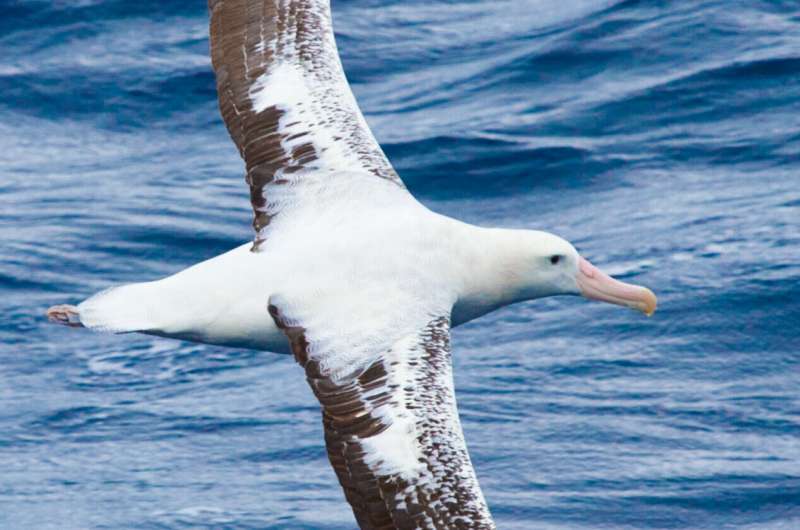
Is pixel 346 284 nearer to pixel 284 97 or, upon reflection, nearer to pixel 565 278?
pixel 565 278

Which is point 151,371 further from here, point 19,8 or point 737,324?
point 19,8

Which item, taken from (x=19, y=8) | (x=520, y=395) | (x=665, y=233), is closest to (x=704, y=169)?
(x=665, y=233)

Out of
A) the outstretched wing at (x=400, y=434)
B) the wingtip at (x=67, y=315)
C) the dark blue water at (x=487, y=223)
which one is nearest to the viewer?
the outstretched wing at (x=400, y=434)

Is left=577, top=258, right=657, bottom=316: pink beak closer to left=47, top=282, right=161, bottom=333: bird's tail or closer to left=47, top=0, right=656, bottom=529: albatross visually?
left=47, top=0, right=656, bottom=529: albatross

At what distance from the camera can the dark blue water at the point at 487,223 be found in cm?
1159

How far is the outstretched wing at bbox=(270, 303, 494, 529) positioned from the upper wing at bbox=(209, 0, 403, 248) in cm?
122

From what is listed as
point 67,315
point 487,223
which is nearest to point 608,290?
point 67,315

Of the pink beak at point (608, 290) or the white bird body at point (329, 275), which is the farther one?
the pink beak at point (608, 290)

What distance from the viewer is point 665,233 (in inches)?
575

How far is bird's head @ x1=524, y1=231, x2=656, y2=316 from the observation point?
31.1ft

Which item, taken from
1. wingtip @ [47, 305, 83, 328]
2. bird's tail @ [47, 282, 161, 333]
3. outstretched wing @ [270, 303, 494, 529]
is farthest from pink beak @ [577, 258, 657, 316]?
wingtip @ [47, 305, 83, 328]

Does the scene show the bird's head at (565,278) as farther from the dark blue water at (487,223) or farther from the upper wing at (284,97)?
the dark blue water at (487,223)

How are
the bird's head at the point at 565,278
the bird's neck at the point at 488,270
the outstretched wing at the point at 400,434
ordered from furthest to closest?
1. the bird's head at the point at 565,278
2. the bird's neck at the point at 488,270
3. the outstretched wing at the point at 400,434

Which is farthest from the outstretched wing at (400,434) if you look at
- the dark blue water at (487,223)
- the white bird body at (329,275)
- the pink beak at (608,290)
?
the dark blue water at (487,223)
